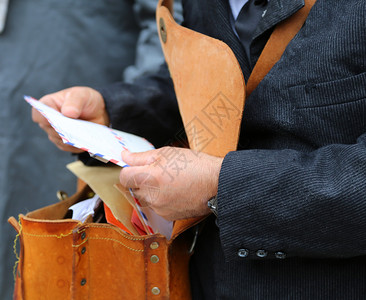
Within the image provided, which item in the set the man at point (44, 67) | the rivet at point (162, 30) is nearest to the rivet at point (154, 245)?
the rivet at point (162, 30)

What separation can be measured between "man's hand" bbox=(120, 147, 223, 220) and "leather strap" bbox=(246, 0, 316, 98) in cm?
20

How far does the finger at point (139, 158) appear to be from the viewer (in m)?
0.71

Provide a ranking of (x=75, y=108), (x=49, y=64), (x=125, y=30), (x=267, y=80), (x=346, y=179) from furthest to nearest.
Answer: (x=125, y=30) → (x=49, y=64) → (x=75, y=108) → (x=267, y=80) → (x=346, y=179)

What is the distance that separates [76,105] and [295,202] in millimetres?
572

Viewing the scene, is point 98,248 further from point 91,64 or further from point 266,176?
point 91,64

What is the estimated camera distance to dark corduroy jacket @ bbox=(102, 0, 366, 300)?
23.5 inches

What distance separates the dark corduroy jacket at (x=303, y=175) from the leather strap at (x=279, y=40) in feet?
0.06

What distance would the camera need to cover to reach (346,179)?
1.90 feet

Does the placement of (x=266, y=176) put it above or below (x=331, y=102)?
below

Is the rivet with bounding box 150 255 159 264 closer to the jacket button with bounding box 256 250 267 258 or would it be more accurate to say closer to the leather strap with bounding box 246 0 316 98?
the jacket button with bounding box 256 250 267 258

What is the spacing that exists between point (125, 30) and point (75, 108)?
82cm

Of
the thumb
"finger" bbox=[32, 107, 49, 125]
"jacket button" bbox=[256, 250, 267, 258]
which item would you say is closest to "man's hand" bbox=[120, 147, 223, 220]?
"jacket button" bbox=[256, 250, 267, 258]

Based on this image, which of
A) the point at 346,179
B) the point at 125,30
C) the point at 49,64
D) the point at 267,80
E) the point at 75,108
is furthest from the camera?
the point at 125,30

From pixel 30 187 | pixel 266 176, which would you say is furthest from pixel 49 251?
pixel 30 187
